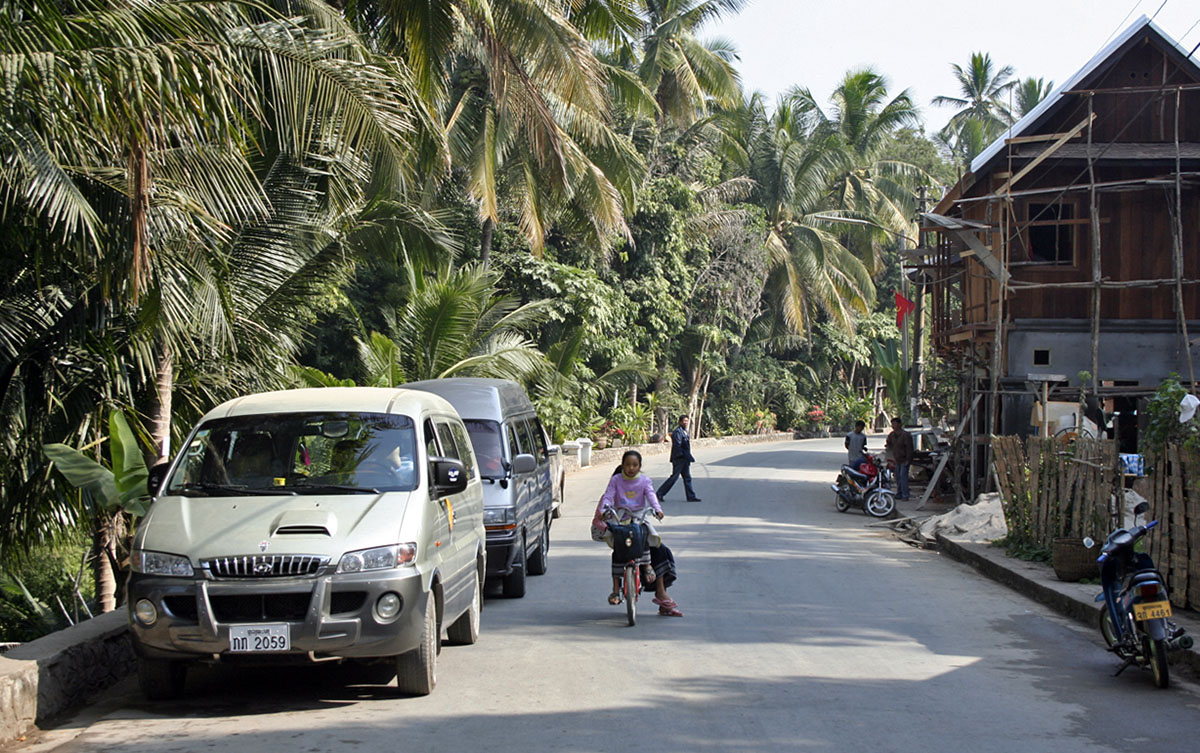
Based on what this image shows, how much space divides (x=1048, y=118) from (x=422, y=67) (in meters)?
12.2

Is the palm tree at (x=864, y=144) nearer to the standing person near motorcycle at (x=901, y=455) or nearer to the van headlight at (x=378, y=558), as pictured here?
the standing person near motorcycle at (x=901, y=455)

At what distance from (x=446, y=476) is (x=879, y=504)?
14087mm

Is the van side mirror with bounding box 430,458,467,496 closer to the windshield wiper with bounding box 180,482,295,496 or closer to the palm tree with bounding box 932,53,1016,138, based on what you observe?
the windshield wiper with bounding box 180,482,295,496

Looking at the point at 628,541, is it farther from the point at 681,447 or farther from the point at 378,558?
the point at 681,447

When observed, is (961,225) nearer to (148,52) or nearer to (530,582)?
(530,582)

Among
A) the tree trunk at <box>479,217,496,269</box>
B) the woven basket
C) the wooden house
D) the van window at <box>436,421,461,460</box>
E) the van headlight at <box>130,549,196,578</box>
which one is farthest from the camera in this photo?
the tree trunk at <box>479,217,496,269</box>

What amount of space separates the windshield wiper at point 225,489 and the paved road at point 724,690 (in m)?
1.24

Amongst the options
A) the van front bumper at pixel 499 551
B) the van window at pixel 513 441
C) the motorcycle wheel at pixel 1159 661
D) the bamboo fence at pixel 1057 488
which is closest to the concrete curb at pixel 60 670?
the van front bumper at pixel 499 551

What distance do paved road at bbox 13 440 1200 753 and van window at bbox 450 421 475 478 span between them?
136 cm

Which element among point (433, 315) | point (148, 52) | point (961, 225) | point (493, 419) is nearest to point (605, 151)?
point (433, 315)

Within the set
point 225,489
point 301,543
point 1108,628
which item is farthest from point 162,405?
point 1108,628

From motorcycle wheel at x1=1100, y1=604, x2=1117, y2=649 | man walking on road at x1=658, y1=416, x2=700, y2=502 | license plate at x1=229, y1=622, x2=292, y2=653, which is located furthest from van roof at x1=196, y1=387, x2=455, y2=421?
man walking on road at x1=658, y1=416, x2=700, y2=502

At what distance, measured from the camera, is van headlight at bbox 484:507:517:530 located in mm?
10578

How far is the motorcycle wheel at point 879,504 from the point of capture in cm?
2009
